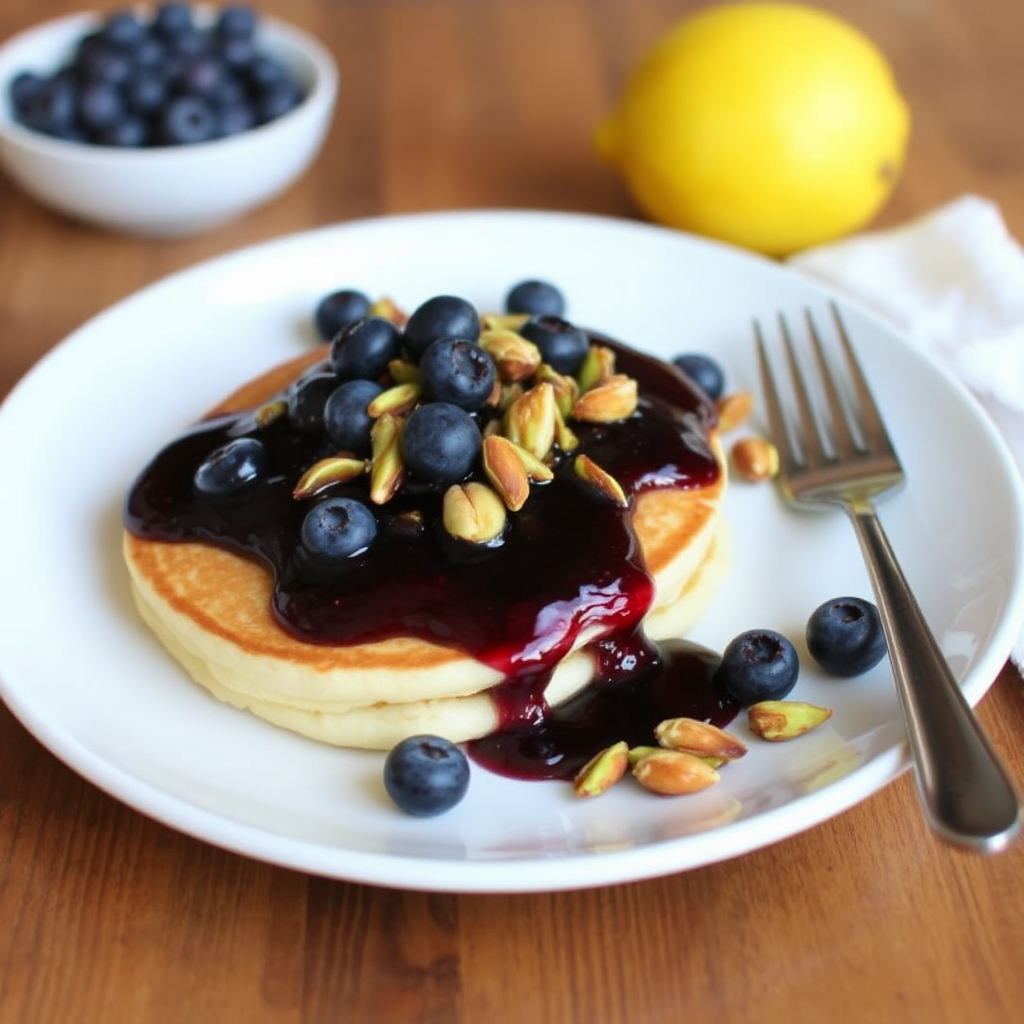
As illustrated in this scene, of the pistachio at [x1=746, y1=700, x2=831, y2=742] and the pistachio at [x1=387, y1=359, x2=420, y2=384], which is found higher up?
the pistachio at [x1=387, y1=359, x2=420, y2=384]

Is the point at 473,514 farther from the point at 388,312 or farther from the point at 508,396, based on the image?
the point at 388,312

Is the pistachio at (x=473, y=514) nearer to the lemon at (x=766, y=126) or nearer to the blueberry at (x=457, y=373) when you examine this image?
the blueberry at (x=457, y=373)

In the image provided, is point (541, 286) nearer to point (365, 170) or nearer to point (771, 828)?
point (365, 170)

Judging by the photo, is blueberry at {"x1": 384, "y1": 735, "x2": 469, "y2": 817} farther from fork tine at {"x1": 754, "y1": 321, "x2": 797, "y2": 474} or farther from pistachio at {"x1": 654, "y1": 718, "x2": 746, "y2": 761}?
fork tine at {"x1": 754, "y1": 321, "x2": 797, "y2": 474}

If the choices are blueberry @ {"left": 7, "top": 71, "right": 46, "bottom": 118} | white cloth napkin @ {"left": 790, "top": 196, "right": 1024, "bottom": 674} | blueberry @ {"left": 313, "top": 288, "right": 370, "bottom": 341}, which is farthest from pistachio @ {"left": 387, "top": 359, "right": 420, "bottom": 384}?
Result: blueberry @ {"left": 7, "top": 71, "right": 46, "bottom": 118}

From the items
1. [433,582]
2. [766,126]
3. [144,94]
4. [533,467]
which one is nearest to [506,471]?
[533,467]
